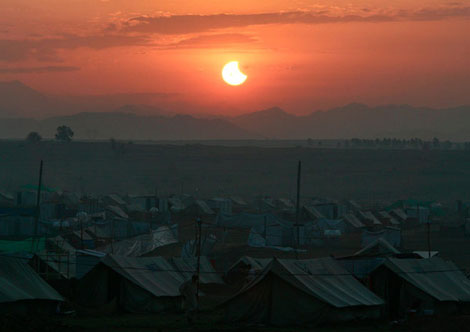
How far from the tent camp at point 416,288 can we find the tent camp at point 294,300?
112 cm

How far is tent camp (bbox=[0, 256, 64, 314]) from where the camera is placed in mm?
21453

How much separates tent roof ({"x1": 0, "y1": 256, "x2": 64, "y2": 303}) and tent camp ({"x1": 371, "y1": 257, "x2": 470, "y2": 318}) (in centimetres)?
906

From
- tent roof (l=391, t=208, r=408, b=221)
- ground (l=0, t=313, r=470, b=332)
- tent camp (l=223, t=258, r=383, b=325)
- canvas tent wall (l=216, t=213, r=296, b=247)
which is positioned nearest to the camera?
ground (l=0, t=313, r=470, b=332)

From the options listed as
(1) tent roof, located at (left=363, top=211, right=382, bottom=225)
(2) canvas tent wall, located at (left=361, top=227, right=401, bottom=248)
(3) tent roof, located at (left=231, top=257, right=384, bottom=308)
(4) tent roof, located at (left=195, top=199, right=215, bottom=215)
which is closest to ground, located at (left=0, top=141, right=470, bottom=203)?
(4) tent roof, located at (left=195, top=199, right=215, bottom=215)

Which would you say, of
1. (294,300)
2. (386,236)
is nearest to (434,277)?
(294,300)

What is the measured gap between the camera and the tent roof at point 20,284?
21781 millimetres

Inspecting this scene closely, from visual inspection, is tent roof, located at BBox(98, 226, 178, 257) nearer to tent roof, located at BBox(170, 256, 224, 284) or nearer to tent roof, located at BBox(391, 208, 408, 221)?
tent roof, located at BBox(170, 256, 224, 284)

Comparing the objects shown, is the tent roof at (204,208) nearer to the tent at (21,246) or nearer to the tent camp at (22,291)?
the tent at (21,246)

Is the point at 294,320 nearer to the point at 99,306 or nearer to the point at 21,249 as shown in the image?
the point at 99,306

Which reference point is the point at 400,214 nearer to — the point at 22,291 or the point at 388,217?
the point at 388,217

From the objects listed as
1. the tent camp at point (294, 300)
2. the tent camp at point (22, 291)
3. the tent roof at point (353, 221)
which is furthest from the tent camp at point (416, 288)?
the tent roof at point (353, 221)

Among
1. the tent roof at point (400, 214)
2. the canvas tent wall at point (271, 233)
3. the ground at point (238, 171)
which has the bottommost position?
the canvas tent wall at point (271, 233)

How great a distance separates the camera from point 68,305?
23.6 meters

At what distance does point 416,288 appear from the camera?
77.9 feet
